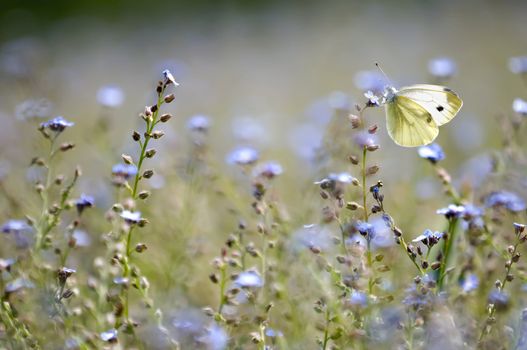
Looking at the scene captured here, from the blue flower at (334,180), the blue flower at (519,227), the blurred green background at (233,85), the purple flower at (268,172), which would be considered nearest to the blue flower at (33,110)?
the blurred green background at (233,85)

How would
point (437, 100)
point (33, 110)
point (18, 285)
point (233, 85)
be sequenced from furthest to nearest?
point (233, 85) → point (33, 110) → point (437, 100) → point (18, 285)

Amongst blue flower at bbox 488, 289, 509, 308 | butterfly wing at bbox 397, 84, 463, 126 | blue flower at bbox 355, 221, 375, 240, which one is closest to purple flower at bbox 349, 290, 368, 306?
blue flower at bbox 355, 221, 375, 240

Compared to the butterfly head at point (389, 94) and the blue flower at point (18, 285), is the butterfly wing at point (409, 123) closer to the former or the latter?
the butterfly head at point (389, 94)

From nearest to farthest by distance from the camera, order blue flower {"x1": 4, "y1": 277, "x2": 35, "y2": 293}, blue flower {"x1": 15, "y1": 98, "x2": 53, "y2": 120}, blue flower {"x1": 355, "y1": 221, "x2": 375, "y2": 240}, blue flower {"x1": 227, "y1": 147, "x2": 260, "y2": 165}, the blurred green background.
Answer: blue flower {"x1": 355, "y1": 221, "x2": 375, "y2": 240} < blue flower {"x1": 4, "y1": 277, "x2": 35, "y2": 293} < blue flower {"x1": 227, "y1": 147, "x2": 260, "y2": 165} < blue flower {"x1": 15, "y1": 98, "x2": 53, "y2": 120} < the blurred green background

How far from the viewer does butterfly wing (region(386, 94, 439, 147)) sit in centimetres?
310

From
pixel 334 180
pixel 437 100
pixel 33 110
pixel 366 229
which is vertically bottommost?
pixel 366 229

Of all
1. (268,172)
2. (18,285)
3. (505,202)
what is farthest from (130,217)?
(505,202)

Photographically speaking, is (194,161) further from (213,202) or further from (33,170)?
(213,202)

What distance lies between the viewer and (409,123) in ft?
10.5

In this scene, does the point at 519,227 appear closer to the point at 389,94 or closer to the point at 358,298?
the point at 358,298

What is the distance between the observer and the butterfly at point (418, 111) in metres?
3.09

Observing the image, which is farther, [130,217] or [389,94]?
[389,94]

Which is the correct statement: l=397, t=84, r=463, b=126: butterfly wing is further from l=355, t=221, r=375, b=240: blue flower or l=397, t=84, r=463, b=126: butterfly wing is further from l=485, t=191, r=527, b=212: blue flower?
l=355, t=221, r=375, b=240: blue flower

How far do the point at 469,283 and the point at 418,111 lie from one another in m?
0.79
